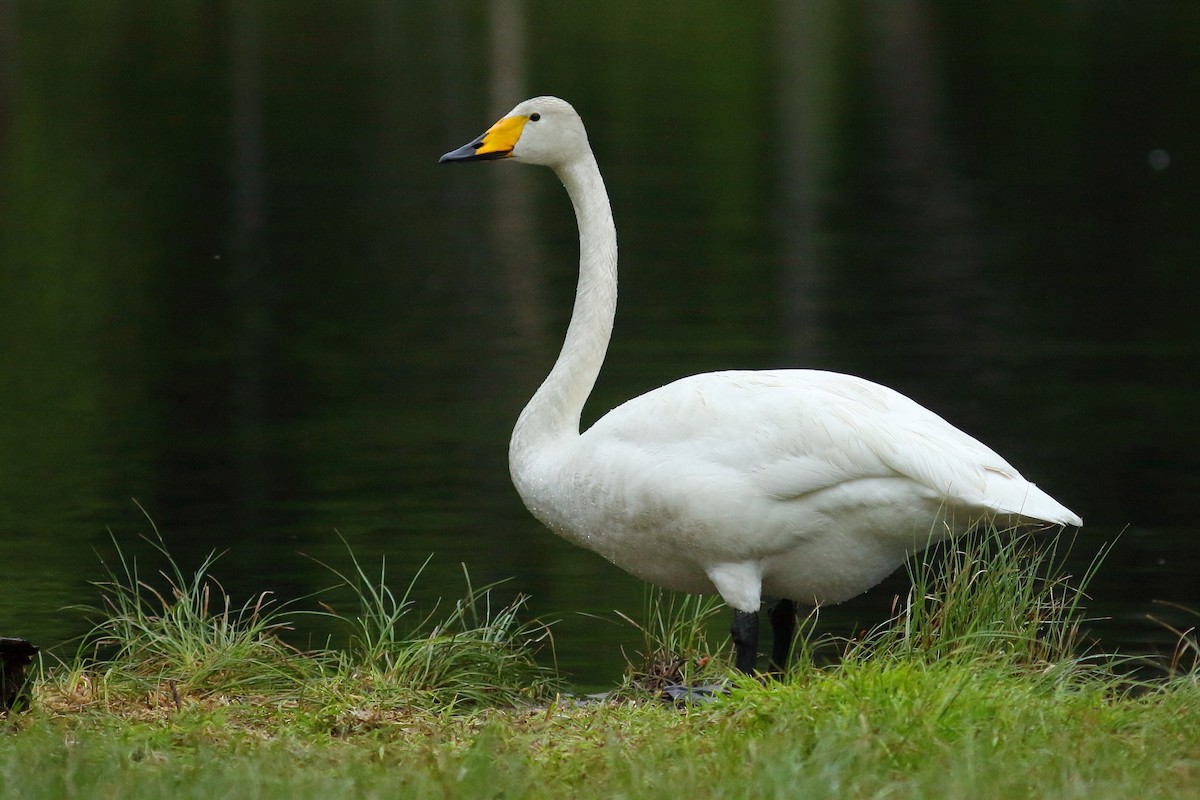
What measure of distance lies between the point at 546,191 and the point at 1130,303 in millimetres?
12501

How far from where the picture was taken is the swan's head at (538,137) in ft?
24.1

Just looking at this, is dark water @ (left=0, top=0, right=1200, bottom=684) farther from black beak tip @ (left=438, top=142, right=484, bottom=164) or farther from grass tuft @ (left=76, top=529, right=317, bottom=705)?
black beak tip @ (left=438, top=142, right=484, bottom=164)

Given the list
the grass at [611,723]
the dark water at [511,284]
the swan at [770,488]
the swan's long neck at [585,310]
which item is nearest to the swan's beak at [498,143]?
the swan's long neck at [585,310]

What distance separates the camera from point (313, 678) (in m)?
6.57

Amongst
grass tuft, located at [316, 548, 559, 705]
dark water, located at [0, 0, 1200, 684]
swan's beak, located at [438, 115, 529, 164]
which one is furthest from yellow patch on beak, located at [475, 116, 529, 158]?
dark water, located at [0, 0, 1200, 684]

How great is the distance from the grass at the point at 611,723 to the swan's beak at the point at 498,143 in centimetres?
178

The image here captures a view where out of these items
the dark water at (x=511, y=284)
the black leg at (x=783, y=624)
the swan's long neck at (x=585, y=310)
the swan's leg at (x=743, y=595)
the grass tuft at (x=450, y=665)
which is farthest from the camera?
the dark water at (x=511, y=284)

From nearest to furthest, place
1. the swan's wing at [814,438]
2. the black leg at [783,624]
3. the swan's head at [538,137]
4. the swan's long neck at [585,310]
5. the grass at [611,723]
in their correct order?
1. the grass at [611,723]
2. the swan's wing at [814,438]
3. the black leg at [783,624]
4. the swan's long neck at [585,310]
5. the swan's head at [538,137]

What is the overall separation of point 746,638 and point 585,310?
158 cm

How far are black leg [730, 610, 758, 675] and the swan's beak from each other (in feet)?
7.06

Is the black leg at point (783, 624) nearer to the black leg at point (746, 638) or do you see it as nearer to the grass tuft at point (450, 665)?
the black leg at point (746, 638)

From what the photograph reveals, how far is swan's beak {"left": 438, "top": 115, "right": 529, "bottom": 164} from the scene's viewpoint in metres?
7.41

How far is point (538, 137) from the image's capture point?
735 cm

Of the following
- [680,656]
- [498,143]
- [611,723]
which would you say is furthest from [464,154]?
[611,723]
